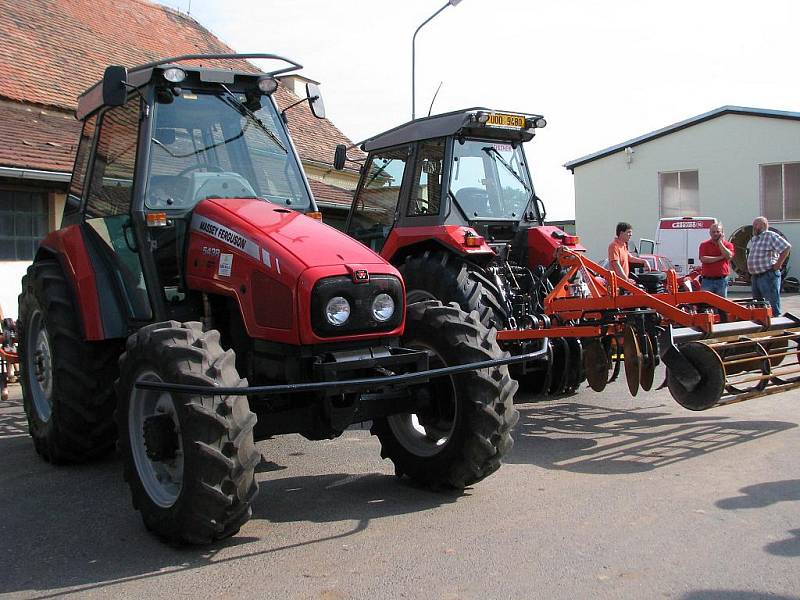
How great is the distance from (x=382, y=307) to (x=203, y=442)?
1205 millimetres

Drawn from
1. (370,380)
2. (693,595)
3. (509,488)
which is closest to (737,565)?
(693,595)

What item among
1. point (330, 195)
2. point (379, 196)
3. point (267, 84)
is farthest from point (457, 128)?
point (330, 195)

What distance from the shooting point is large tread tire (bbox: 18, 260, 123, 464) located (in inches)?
209

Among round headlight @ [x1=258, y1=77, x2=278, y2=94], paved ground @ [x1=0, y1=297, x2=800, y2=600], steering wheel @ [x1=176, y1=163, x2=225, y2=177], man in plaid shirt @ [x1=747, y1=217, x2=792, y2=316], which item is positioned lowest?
paved ground @ [x1=0, y1=297, x2=800, y2=600]

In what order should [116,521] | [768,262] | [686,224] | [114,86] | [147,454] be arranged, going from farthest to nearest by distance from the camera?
[686,224] < [768,262] < [114,86] < [116,521] < [147,454]

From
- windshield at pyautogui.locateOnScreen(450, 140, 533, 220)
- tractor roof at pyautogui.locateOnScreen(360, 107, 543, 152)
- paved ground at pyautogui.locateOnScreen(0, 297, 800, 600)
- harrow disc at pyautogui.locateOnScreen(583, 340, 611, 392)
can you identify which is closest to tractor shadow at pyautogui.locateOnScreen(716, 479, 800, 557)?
paved ground at pyautogui.locateOnScreen(0, 297, 800, 600)

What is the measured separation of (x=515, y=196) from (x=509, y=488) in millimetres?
4122

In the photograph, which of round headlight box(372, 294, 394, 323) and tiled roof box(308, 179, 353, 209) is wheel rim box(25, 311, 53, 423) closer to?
round headlight box(372, 294, 394, 323)

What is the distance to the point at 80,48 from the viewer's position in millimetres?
16828

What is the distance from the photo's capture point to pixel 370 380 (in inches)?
158

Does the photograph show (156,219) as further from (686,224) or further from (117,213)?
(686,224)

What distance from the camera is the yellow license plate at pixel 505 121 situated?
7905 mm

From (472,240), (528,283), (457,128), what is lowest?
(528,283)

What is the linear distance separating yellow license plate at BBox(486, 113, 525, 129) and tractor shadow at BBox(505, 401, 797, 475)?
2.75m
